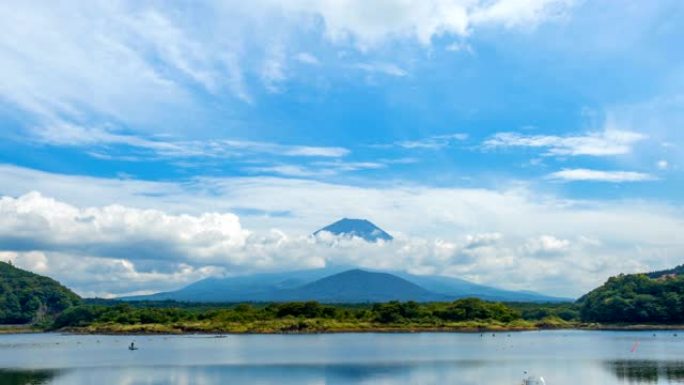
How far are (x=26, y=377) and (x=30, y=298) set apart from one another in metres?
119

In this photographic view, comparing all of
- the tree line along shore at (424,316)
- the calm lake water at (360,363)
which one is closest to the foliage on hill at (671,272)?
the tree line along shore at (424,316)

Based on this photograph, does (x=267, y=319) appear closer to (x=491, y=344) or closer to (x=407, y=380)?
(x=491, y=344)

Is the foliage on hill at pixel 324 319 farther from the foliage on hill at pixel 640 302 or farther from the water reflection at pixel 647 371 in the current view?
the water reflection at pixel 647 371

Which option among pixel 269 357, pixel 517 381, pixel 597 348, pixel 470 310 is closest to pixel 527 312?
pixel 470 310

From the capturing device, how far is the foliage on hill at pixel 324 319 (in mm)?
107250

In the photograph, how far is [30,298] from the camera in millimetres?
158125

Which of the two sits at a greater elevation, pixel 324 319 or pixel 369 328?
pixel 324 319

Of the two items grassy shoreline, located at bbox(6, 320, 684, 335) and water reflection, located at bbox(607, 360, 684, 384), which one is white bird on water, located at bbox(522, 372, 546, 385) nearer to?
water reflection, located at bbox(607, 360, 684, 384)

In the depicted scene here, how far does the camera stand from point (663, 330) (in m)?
99.9

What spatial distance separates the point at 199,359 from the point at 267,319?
2050 inches

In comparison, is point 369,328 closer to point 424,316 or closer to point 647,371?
point 424,316

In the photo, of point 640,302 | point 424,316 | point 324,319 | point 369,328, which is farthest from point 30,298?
point 640,302

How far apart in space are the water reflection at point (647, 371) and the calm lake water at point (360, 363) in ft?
0.19

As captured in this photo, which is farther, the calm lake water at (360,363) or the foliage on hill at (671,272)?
the foliage on hill at (671,272)
